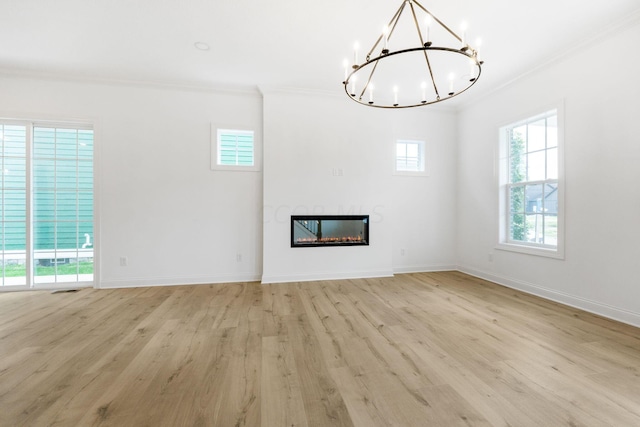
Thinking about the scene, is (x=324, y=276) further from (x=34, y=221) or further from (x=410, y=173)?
(x=34, y=221)

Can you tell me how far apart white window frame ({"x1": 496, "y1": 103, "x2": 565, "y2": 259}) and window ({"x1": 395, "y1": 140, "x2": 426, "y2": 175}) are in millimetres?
1172

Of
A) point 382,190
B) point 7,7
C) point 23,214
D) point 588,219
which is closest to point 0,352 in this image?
point 23,214

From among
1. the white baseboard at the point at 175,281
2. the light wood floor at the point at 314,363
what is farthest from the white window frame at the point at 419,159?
the white baseboard at the point at 175,281

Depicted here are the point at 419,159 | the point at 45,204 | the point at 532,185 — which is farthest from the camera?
the point at 419,159

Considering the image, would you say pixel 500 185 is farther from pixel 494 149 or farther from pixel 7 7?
pixel 7 7

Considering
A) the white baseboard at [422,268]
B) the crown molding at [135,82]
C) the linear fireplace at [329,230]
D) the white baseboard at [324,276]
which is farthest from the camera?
the white baseboard at [422,268]

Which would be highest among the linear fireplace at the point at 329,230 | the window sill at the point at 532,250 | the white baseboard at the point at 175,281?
the linear fireplace at the point at 329,230

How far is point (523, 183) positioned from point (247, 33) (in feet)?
13.0

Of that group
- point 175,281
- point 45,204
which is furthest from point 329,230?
point 45,204

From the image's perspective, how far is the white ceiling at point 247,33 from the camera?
7.54 feet

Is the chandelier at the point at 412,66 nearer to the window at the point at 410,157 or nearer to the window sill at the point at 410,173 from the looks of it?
the window at the point at 410,157

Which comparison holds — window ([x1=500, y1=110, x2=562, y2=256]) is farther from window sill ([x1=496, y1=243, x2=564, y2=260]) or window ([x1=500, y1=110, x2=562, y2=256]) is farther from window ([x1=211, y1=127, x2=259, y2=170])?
window ([x1=211, y1=127, x2=259, y2=170])

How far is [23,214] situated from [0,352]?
244 cm

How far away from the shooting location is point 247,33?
2.66 meters
